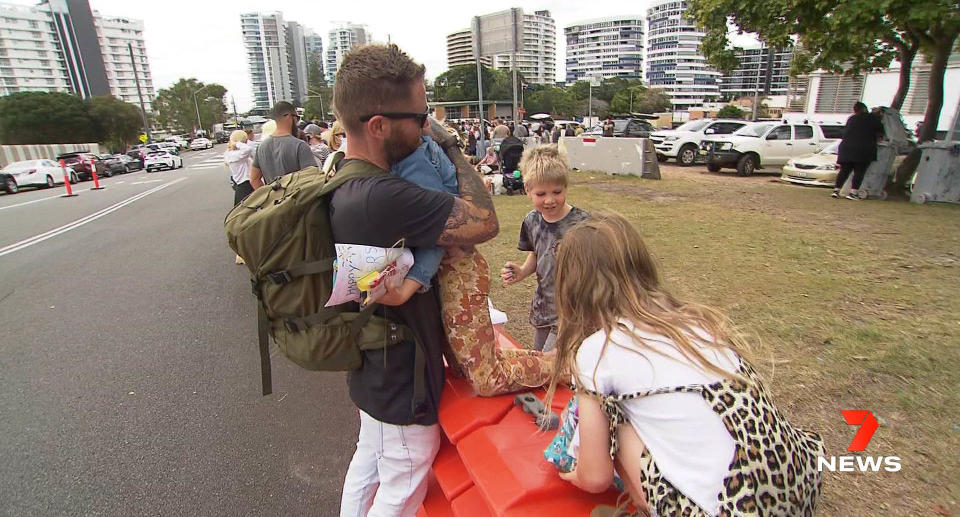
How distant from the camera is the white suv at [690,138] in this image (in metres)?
17.8

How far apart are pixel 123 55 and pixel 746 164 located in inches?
6391

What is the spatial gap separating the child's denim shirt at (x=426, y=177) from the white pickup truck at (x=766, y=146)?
1595cm

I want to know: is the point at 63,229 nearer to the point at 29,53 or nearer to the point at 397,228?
the point at 397,228

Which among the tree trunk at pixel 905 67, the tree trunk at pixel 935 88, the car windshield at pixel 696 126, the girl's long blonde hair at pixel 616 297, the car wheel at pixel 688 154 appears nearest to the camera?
the girl's long blonde hair at pixel 616 297

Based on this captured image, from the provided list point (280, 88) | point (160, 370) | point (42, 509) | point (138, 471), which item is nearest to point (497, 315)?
point (138, 471)

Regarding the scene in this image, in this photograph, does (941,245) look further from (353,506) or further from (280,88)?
(280,88)

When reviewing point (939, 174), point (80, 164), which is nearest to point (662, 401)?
point (939, 174)

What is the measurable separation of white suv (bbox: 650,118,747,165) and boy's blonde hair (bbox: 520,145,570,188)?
55.0 ft

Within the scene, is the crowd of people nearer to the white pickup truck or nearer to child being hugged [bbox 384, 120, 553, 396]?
child being hugged [bbox 384, 120, 553, 396]

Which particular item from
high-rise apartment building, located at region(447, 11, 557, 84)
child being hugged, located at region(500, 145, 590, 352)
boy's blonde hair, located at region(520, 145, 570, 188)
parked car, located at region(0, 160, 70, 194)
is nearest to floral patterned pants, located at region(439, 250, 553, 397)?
child being hugged, located at region(500, 145, 590, 352)

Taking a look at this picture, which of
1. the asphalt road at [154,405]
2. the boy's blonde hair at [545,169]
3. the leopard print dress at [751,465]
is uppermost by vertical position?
the boy's blonde hair at [545,169]

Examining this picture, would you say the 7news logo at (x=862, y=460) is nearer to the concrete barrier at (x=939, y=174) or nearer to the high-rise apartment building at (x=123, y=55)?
the concrete barrier at (x=939, y=174)

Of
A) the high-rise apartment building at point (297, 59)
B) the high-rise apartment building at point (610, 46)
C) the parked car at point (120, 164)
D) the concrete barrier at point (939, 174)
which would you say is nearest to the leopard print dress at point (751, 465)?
the concrete barrier at point (939, 174)

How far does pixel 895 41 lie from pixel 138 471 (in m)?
13.2
